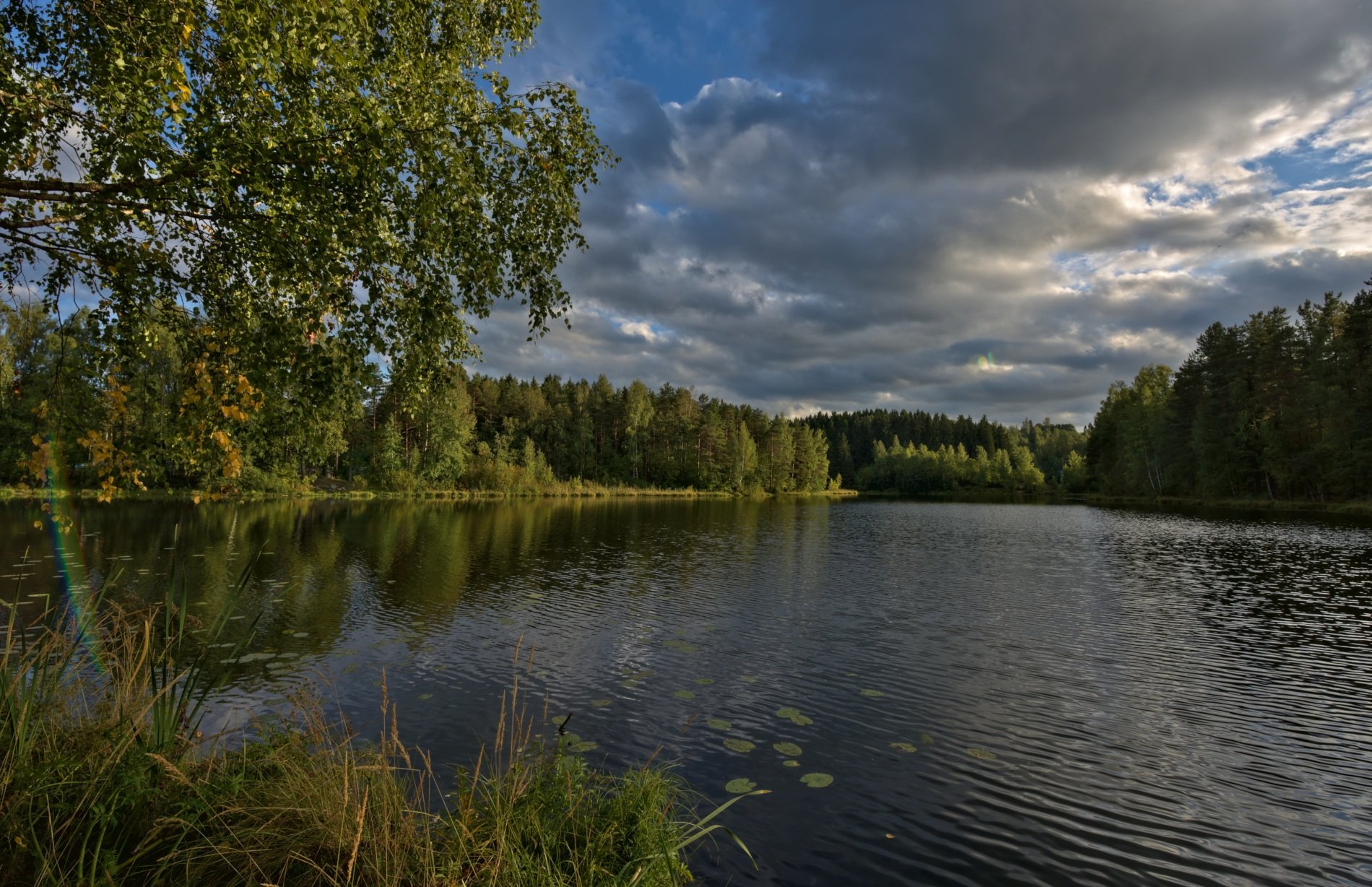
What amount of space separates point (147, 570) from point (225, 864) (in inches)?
990

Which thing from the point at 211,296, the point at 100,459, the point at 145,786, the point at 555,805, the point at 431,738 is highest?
the point at 211,296

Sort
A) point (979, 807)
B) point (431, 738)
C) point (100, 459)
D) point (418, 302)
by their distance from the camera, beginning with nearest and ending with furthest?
point (100, 459), point (418, 302), point (979, 807), point (431, 738)

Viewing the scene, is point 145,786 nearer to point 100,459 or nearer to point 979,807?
point 100,459

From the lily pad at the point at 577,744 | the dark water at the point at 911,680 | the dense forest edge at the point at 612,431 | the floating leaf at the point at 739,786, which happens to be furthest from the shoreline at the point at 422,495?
the floating leaf at the point at 739,786

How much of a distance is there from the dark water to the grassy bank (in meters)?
1.93

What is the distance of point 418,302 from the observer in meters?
7.30

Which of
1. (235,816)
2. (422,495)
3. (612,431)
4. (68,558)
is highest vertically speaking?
(612,431)

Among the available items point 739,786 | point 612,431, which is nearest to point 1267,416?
point 739,786

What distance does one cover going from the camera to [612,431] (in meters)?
125

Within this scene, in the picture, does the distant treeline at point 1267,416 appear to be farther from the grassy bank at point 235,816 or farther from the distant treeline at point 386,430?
the grassy bank at point 235,816

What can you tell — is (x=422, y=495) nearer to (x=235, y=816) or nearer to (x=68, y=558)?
(x=68, y=558)

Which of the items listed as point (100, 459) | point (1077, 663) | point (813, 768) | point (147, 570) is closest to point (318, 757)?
point (100, 459)

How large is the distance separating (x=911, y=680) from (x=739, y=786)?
22.0ft

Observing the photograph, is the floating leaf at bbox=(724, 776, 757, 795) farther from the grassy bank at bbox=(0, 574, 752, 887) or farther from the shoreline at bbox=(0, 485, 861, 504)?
the shoreline at bbox=(0, 485, 861, 504)
